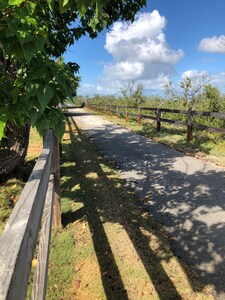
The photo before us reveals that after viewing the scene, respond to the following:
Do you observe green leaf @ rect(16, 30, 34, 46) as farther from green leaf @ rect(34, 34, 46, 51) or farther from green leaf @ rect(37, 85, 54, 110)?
green leaf @ rect(37, 85, 54, 110)

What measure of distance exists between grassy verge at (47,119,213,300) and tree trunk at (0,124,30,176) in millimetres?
1319

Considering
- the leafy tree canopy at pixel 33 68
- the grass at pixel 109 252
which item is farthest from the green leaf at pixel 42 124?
the grass at pixel 109 252

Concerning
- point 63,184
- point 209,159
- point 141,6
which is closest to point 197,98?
point 209,159

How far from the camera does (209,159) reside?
313 inches

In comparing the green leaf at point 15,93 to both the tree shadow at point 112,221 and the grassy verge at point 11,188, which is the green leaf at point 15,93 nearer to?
the tree shadow at point 112,221

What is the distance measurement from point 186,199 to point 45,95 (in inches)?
160

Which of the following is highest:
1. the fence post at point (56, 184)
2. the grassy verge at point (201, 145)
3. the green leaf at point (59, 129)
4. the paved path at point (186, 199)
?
the green leaf at point (59, 129)

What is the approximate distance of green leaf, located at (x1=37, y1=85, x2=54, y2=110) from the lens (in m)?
1.70

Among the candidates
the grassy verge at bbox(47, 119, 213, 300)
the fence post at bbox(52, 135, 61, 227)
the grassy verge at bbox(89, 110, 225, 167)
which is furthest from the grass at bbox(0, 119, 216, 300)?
the grassy verge at bbox(89, 110, 225, 167)

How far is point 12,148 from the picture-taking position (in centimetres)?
595

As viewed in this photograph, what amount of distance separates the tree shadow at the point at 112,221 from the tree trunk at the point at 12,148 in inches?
48.0

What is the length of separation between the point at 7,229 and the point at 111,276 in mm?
2260

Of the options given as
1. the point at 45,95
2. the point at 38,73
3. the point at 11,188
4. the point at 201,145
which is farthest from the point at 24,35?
the point at 201,145

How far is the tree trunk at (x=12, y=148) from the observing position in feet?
18.8
